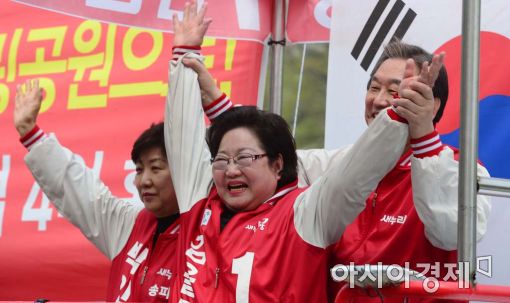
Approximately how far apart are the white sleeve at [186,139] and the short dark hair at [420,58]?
627mm

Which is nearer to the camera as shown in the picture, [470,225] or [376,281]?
[376,281]

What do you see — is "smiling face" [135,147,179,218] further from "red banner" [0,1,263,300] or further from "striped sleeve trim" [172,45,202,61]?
"red banner" [0,1,263,300]

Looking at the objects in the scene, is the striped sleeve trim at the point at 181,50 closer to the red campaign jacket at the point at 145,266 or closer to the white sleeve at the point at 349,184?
the red campaign jacket at the point at 145,266

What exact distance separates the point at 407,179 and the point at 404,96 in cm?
41

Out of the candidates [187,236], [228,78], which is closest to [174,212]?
[187,236]

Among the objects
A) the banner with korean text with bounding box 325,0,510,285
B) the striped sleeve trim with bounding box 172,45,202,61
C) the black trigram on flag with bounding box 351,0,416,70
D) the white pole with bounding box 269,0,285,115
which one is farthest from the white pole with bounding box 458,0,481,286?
the white pole with bounding box 269,0,285,115

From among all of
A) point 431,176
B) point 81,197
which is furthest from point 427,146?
point 81,197

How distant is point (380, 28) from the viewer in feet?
12.8

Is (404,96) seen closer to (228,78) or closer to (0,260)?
(228,78)

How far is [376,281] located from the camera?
2.15 meters

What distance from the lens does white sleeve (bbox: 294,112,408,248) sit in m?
2.62

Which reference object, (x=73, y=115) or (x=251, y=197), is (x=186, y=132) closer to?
(x=251, y=197)

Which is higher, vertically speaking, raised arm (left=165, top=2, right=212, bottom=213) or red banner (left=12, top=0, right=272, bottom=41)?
red banner (left=12, top=0, right=272, bottom=41)

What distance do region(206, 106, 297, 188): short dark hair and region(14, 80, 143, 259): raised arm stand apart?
68 cm
